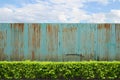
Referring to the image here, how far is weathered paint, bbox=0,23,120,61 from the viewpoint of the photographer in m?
16.2

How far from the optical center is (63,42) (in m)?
16.2

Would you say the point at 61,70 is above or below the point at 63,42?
below

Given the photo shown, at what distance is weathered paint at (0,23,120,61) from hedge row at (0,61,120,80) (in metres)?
1.27

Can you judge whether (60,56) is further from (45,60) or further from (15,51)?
(15,51)

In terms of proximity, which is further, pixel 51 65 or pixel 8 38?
pixel 8 38

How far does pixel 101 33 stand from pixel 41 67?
3.07 m

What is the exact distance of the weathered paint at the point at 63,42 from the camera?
53.1 feet

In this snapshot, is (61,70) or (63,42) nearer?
(61,70)

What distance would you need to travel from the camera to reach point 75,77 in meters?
15.0

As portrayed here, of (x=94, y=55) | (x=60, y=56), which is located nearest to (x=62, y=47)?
(x=60, y=56)

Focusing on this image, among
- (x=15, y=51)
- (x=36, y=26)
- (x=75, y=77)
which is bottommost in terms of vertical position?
(x=75, y=77)

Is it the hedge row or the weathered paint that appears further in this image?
the weathered paint

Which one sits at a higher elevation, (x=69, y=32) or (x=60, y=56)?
(x=69, y=32)

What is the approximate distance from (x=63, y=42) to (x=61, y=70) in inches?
67.8
